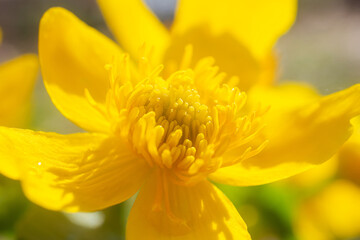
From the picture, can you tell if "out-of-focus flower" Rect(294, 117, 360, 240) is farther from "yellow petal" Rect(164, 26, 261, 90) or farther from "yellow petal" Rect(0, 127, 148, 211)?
"yellow petal" Rect(0, 127, 148, 211)

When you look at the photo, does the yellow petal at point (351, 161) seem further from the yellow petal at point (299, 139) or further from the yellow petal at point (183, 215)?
the yellow petal at point (183, 215)

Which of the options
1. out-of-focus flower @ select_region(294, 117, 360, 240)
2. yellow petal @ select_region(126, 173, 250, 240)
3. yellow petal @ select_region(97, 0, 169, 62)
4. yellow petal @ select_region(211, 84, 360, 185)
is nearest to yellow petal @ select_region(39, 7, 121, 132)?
yellow petal @ select_region(97, 0, 169, 62)

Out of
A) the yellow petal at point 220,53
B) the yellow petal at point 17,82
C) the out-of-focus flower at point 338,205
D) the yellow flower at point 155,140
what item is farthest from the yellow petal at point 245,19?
the yellow petal at point 17,82

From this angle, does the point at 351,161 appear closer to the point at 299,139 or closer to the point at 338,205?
the point at 338,205

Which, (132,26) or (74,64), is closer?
(74,64)

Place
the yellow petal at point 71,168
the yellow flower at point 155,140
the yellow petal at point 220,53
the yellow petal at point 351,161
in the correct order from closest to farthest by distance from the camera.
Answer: the yellow petal at point 71,168 → the yellow flower at point 155,140 → the yellow petal at point 220,53 → the yellow petal at point 351,161

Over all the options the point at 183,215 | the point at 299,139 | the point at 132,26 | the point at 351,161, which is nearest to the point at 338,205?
the point at 351,161
